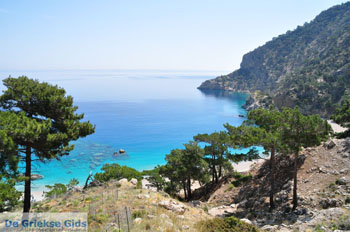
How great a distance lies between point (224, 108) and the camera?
130 m

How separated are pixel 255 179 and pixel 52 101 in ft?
67.4

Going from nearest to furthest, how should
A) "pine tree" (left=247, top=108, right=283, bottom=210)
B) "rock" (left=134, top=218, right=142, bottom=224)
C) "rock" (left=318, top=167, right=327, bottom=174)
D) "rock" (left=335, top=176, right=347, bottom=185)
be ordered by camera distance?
"rock" (left=134, top=218, right=142, bottom=224) < "rock" (left=335, top=176, right=347, bottom=185) < "pine tree" (left=247, top=108, right=283, bottom=210) < "rock" (left=318, top=167, right=327, bottom=174)

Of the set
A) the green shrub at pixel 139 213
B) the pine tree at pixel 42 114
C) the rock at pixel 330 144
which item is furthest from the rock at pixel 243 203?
the pine tree at pixel 42 114

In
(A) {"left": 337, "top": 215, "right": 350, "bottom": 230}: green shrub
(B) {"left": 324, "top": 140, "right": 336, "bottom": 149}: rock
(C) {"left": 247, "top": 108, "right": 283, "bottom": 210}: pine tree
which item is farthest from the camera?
(B) {"left": 324, "top": 140, "right": 336, "bottom": 149}: rock

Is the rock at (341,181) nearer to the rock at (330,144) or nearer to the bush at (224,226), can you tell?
the rock at (330,144)

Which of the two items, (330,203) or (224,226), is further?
(330,203)

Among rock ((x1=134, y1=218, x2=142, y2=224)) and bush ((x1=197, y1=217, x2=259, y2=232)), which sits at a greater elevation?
rock ((x1=134, y1=218, x2=142, y2=224))

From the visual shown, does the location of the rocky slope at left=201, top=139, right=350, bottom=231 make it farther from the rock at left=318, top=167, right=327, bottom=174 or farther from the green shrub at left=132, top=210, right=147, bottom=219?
the green shrub at left=132, top=210, right=147, bottom=219

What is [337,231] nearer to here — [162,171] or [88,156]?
[162,171]

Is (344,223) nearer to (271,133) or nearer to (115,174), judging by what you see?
(271,133)

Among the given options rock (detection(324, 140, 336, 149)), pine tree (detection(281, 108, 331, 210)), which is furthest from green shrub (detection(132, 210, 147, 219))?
rock (detection(324, 140, 336, 149))

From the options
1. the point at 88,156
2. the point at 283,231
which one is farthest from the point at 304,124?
the point at 88,156

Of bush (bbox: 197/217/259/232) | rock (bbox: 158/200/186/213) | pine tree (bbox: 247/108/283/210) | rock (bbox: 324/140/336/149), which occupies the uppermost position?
pine tree (bbox: 247/108/283/210)

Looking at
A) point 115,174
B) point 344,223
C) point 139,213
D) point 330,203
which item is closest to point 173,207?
point 139,213
